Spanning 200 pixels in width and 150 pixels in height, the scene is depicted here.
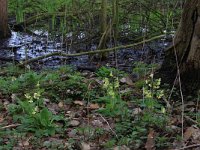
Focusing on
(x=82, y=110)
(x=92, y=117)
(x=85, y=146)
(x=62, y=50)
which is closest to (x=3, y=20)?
(x=62, y=50)

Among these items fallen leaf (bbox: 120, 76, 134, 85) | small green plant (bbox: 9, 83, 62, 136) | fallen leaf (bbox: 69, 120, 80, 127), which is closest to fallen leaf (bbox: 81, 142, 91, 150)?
small green plant (bbox: 9, 83, 62, 136)

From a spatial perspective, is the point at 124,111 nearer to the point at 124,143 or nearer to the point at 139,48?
the point at 124,143

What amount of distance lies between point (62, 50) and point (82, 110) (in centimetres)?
404

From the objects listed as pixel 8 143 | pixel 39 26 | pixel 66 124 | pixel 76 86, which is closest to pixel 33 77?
pixel 76 86

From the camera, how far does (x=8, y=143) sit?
10.9ft

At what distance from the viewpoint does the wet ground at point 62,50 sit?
732cm

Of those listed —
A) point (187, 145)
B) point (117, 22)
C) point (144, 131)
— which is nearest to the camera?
point (187, 145)

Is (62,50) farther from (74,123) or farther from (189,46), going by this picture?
(74,123)

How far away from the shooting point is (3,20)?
962cm

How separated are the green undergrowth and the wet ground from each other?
2.09 meters

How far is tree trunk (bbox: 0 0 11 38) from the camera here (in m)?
9.49

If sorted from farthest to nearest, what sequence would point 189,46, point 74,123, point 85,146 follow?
point 189,46
point 74,123
point 85,146

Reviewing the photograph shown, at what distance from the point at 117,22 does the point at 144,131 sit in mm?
4184

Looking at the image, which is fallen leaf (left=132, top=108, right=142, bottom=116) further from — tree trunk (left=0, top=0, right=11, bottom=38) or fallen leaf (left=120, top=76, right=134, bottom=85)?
tree trunk (left=0, top=0, right=11, bottom=38)
